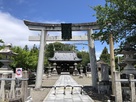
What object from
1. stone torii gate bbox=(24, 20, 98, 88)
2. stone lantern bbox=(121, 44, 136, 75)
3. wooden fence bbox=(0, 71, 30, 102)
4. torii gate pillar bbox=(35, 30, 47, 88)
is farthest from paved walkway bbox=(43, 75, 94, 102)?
stone lantern bbox=(121, 44, 136, 75)

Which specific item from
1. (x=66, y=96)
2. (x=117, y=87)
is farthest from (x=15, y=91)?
(x=117, y=87)

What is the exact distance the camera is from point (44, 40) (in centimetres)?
1705

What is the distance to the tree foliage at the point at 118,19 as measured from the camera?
10924 mm

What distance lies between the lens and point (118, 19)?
36.9ft

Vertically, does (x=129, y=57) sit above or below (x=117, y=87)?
above

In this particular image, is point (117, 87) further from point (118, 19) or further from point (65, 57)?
point (65, 57)

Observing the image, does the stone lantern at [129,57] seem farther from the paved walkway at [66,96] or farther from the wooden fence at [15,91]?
Answer: the wooden fence at [15,91]

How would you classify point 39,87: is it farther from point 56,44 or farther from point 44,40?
point 56,44

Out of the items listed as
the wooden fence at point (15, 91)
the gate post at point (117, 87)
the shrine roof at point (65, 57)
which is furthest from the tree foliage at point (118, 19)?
the shrine roof at point (65, 57)

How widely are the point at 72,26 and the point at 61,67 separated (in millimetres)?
37976

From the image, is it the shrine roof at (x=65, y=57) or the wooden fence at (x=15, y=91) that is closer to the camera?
the wooden fence at (x=15, y=91)

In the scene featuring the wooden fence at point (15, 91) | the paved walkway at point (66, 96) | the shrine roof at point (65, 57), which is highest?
the shrine roof at point (65, 57)

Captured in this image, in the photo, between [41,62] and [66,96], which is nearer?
[66,96]

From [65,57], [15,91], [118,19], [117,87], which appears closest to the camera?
[117,87]
